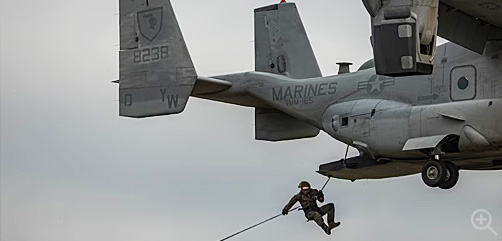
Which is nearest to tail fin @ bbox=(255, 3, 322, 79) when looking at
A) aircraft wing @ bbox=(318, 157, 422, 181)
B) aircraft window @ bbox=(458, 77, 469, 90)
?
aircraft wing @ bbox=(318, 157, 422, 181)

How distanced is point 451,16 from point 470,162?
9.69 feet

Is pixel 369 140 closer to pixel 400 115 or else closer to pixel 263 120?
pixel 400 115

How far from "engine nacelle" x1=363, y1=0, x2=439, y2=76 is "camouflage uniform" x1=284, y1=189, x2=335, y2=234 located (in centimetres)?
513

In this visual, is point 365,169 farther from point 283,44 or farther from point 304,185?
point 283,44

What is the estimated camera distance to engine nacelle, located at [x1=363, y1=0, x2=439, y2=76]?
30375mm

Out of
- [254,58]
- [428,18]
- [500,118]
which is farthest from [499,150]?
[254,58]

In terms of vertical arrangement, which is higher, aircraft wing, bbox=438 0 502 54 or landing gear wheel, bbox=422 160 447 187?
aircraft wing, bbox=438 0 502 54

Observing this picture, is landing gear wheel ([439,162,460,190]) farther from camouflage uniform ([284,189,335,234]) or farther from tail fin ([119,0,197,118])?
tail fin ([119,0,197,118])

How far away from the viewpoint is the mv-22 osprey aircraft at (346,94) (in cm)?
3375

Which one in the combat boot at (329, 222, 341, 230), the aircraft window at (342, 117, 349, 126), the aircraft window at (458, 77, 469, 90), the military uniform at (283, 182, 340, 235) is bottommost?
the combat boot at (329, 222, 341, 230)

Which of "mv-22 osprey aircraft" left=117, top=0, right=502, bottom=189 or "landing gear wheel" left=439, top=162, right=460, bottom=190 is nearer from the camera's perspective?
"mv-22 osprey aircraft" left=117, top=0, right=502, bottom=189

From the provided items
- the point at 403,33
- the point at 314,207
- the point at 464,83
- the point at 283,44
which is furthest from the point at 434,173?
the point at 283,44

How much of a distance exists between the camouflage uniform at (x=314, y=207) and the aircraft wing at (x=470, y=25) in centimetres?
396

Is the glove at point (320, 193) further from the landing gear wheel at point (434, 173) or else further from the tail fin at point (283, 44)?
the tail fin at point (283, 44)
